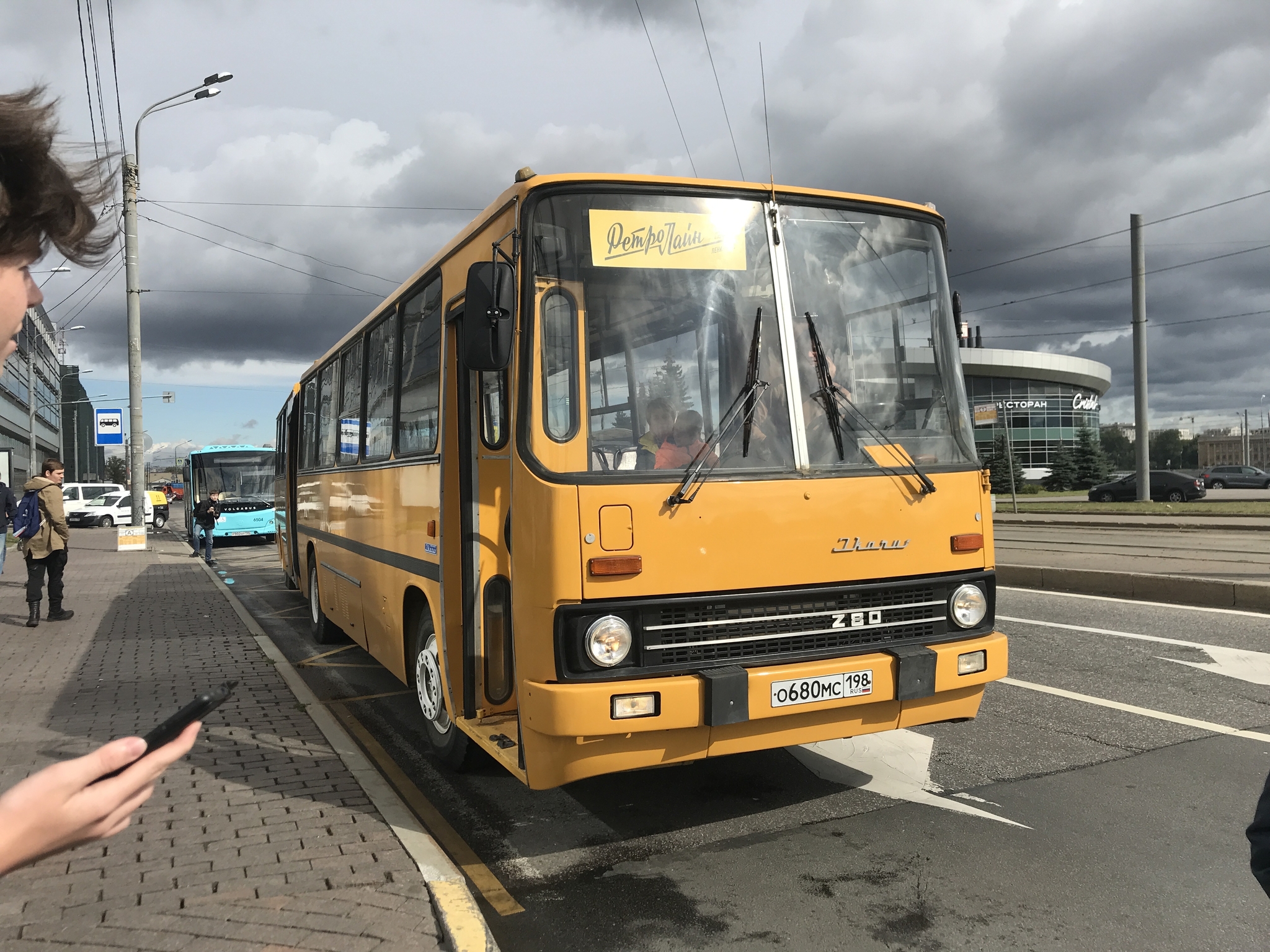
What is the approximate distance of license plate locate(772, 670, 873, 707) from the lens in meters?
4.38

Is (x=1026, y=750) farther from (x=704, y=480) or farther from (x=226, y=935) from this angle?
(x=226, y=935)

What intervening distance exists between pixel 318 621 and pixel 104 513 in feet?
141

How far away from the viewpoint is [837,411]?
4820 mm

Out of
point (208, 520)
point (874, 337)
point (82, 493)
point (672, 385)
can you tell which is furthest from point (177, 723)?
point (82, 493)

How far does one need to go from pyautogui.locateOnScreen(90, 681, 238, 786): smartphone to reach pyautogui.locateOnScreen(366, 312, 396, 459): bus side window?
5414mm

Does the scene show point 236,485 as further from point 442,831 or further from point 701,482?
point 701,482

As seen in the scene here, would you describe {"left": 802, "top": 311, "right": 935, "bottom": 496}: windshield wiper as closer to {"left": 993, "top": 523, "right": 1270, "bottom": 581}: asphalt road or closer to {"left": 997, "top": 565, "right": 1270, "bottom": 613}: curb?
{"left": 997, "top": 565, "right": 1270, "bottom": 613}: curb

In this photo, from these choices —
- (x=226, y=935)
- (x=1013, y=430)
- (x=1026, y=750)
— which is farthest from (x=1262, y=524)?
(x=1013, y=430)

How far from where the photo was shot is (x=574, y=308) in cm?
457

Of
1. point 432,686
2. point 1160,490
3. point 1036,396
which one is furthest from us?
point 1036,396

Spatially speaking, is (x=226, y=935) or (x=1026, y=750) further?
(x=1026, y=750)

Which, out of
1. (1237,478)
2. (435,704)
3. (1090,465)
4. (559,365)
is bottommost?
(435,704)

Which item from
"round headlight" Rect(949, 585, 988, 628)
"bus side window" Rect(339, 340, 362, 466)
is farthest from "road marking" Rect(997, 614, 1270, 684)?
"bus side window" Rect(339, 340, 362, 466)

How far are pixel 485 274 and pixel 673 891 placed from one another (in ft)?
8.90
